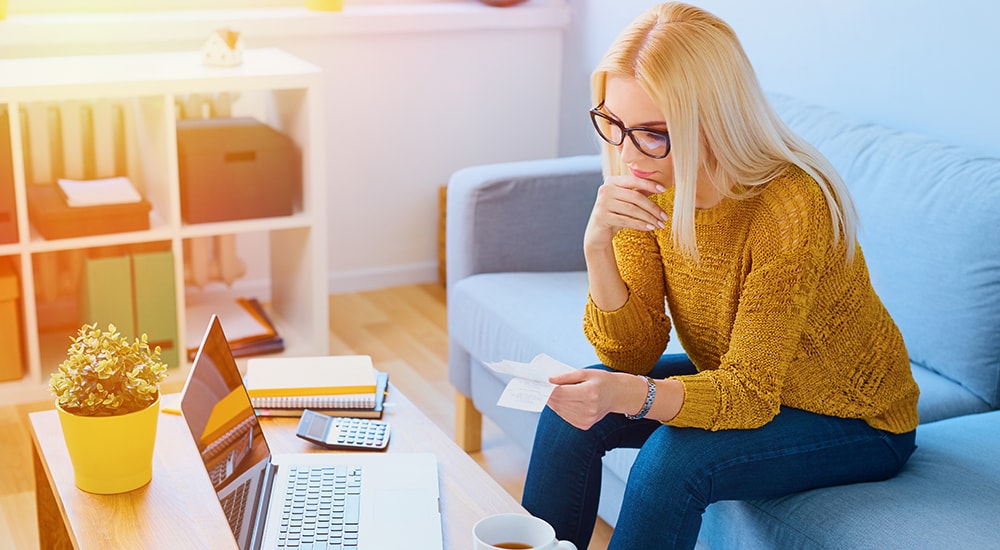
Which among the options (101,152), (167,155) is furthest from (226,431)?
(101,152)

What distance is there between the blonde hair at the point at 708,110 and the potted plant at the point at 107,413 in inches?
27.8

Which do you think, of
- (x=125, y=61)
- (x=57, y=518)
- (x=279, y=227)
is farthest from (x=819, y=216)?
(x=125, y=61)

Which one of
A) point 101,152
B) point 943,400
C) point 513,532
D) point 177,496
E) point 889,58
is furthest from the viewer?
point 101,152

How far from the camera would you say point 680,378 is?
4.85 feet

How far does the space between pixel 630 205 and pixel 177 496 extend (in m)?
0.70

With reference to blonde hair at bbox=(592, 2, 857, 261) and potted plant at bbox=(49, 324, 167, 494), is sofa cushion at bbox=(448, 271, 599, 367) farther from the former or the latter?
potted plant at bbox=(49, 324, 167, 494)

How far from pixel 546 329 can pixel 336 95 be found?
1461 mm

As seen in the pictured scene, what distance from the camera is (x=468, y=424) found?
2.48 m

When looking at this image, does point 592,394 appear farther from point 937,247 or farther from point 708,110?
point 937,247

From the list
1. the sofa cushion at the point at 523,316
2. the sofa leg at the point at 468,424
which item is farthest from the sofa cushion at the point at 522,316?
the sofa leg at the point at 468,424

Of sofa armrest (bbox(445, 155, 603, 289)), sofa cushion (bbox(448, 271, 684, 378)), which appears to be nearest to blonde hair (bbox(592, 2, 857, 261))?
sofa cushion (bbox(448, 271, 684, 378))

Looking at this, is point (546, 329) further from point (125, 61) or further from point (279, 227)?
point (125, 61)

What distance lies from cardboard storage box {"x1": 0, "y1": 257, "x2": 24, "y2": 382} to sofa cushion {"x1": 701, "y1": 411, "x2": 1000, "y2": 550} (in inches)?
67.3

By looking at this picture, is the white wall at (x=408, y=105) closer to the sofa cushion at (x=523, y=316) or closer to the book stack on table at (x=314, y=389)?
the sofa cushion at (x=523, y=316)
